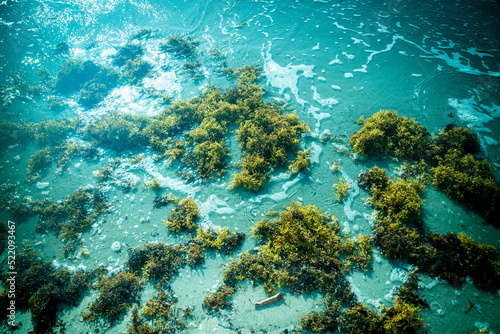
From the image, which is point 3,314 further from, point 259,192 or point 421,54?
point 421,54

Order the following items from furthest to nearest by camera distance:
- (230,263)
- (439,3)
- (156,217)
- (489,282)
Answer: (439,3) < (156,217) < (230,263) < (489,282)

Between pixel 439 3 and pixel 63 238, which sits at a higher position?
pixel 439 3

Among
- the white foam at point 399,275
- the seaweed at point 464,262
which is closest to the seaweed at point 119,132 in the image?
the white foam at point 399,275

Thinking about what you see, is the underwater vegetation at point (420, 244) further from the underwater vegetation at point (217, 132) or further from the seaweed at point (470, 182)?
the underwater vegetation at point (217, 132)

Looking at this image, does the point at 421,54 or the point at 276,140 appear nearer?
the point at 276,140

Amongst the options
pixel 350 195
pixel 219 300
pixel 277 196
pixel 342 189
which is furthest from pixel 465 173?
pixel 219 300

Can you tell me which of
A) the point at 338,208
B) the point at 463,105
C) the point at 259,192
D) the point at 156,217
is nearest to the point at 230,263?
the point at 259,192

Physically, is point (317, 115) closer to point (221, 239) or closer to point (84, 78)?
point (221, 239)

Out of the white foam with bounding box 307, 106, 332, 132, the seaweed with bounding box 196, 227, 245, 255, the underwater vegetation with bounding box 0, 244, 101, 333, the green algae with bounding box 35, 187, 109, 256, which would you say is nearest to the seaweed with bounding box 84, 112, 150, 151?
the green algae with bounding box 35, 187, 109, 256
